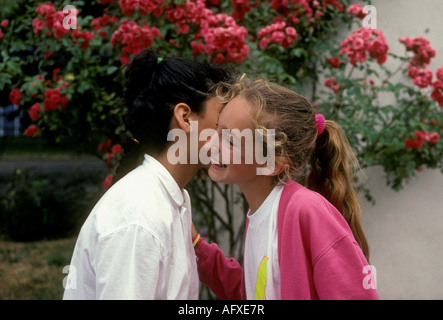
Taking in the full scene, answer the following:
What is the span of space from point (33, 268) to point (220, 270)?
350 cm

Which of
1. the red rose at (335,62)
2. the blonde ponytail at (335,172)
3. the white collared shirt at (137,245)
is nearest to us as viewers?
the white collared shirt at (137,245)

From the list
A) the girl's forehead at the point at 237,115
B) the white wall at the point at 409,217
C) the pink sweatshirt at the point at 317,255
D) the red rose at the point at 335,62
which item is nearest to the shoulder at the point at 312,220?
the pink sweatshirt at the point at 317,255

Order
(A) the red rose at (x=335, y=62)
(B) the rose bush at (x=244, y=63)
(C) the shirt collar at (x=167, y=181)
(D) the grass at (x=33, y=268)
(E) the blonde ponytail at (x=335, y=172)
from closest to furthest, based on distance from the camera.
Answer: (C) the shirt collar at (x=167, y=181), (E) the blonde ponytail at (x=335, y=172), (B) the rose bush at (x=244, y=63), (A) the red rose at (x=335, y=62), (D) the grass at (x=33, y=268)

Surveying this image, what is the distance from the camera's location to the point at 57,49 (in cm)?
298

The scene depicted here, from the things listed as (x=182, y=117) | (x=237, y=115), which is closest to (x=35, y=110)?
(x=182, y=117)

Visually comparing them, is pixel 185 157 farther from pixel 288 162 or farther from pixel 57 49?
pixel 57 49

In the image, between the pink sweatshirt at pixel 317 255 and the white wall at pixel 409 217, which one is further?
the white wall at pixel 409 217

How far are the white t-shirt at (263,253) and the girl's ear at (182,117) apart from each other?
300 mm

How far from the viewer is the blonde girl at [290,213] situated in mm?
1156

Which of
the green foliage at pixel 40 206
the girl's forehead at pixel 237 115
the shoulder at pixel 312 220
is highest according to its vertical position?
the green foliage at pixel 40 206

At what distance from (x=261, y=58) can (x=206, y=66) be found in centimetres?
142

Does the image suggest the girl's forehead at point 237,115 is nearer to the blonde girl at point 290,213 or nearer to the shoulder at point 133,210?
the blonde girl at point 290,213

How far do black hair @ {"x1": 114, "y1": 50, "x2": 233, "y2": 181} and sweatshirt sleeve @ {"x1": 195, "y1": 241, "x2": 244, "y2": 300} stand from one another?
36 cm

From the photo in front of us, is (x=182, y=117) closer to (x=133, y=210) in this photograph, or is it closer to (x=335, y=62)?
(x=133, y=210)
